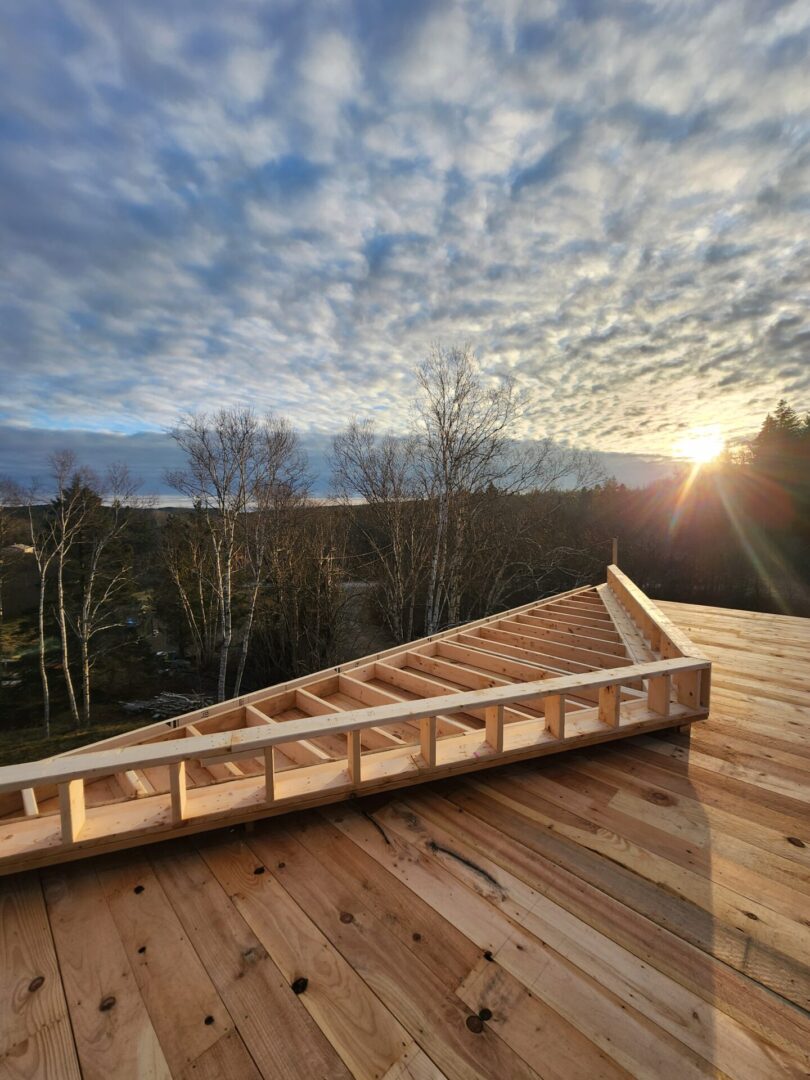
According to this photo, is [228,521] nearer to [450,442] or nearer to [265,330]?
[265,330]

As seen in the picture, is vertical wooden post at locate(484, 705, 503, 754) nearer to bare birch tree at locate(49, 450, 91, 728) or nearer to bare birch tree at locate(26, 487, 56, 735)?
bare birch tree at locate(49, 450, 91, 728)

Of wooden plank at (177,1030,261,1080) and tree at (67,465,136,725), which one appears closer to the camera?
wooden plank at (177,1030,261,1080)

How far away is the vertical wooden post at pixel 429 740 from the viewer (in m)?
2.07

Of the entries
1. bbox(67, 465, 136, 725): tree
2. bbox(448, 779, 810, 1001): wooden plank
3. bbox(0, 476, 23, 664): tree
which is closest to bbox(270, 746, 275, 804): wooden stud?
bbox(448, 779, 810, 1001): wooden plank

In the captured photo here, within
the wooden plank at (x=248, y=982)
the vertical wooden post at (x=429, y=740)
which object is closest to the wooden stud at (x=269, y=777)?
the wooden plank at (x=248, y=982)

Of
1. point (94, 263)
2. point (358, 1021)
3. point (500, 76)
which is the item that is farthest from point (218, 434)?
point (358, 1021)

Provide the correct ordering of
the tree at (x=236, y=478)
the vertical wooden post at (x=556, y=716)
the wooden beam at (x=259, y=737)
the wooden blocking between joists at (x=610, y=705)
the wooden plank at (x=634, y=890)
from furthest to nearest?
the tree at (x=236, y=478) → the wooden blocking between joists at (x=610, y=705) → the vertical wooden post at (x=556, y=716) → the wooden beam at (x=259, y=737) → the wooden plank at (x=634, y=890)

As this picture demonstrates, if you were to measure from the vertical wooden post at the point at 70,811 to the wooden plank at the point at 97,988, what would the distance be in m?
0.17

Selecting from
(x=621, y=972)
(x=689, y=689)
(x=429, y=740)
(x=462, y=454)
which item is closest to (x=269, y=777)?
(x=429, y=740)

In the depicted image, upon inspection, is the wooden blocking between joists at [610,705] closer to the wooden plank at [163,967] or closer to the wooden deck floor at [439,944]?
the wooden deck floor at [439,944]

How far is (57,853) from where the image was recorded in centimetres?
156

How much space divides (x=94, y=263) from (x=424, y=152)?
6.37 metres

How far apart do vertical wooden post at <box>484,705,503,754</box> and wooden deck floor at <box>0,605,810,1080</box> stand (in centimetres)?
22

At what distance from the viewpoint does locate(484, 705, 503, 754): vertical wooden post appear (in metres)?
2.21
